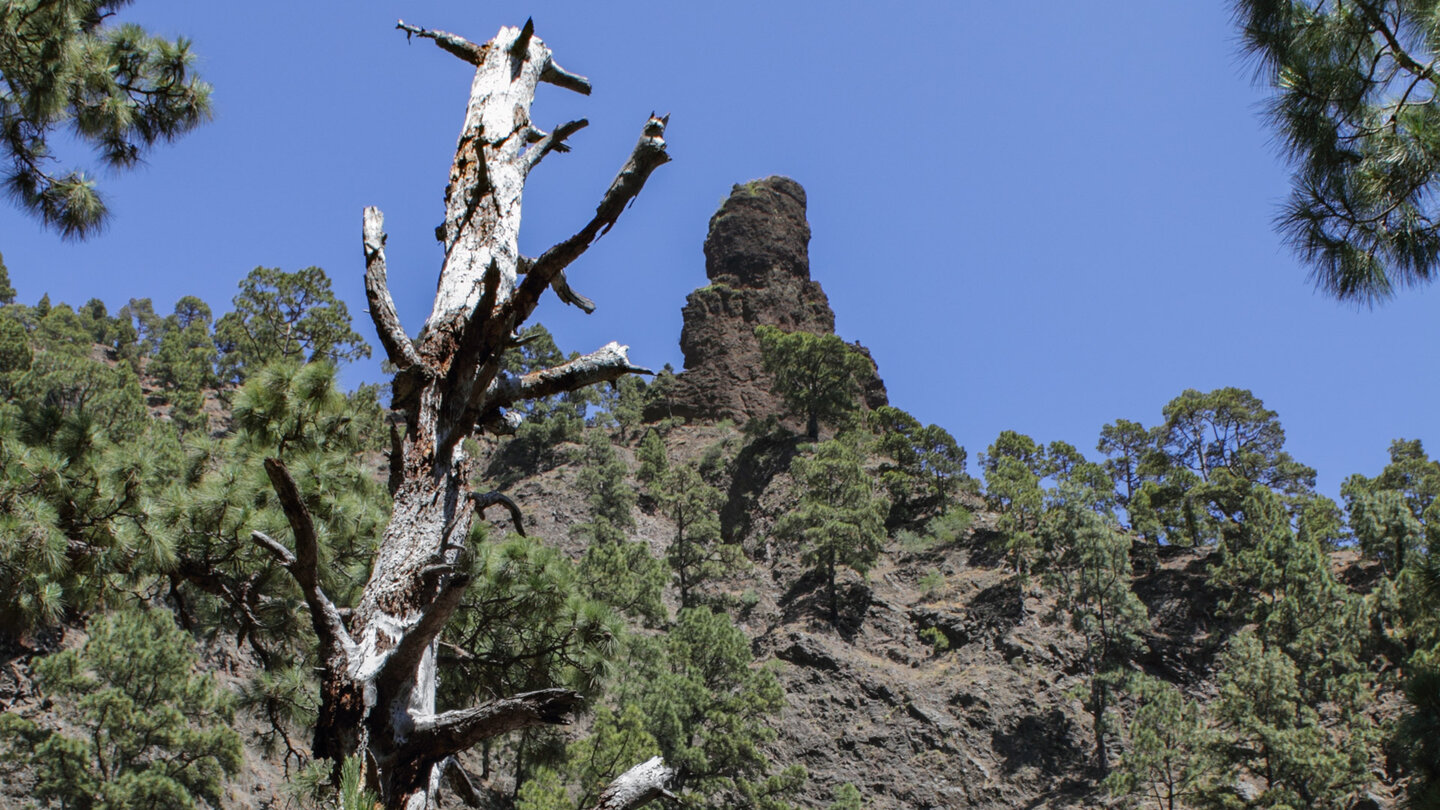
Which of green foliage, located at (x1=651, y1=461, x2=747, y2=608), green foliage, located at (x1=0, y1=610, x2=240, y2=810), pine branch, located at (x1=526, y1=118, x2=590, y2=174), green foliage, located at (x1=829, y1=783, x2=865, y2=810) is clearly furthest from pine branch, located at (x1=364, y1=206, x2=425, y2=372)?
green foliage, located at (x1=651, y1=461, x2=747, y2=608)

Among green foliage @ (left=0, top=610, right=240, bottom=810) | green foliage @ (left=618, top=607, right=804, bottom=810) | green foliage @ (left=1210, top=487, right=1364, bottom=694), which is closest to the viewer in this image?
green foliage @ (left=0, top=610, right=240, bottom=810)

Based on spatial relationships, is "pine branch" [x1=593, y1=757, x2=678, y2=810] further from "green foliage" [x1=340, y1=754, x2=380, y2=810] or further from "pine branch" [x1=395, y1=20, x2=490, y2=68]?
"pine branch" [x1=395, y1=20, x2=490, y2=68]

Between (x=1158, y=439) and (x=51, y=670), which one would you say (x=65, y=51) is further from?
(x=1158, y=439)

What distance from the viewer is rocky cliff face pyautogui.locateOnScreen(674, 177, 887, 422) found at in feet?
189

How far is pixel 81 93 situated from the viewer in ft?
22.1

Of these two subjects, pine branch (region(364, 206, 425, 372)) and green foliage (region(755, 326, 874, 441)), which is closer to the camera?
pine branch (region(364, 206, 425, 372))

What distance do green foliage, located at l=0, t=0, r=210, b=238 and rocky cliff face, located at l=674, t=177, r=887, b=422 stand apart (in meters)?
48.8

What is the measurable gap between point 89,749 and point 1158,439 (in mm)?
45366

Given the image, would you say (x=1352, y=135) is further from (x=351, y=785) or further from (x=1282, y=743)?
(x=1282, y=743)

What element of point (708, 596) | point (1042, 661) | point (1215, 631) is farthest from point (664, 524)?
point (1215, 631)

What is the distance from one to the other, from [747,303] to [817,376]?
14817 millimetres

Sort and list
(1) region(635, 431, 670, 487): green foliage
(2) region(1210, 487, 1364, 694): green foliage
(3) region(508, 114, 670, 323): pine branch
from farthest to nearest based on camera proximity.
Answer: (1) region(635, 431, 670, 487): green foliage, (2) region(1210, 487, 1364, 694): green foliage, (3) region(508, 114, 670, 323): pine branch

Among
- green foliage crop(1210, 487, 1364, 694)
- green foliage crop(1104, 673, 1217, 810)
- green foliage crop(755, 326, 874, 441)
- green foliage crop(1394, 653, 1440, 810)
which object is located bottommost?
green foliage crop(1394, 653, 1440, 810)

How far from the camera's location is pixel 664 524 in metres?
42.0
